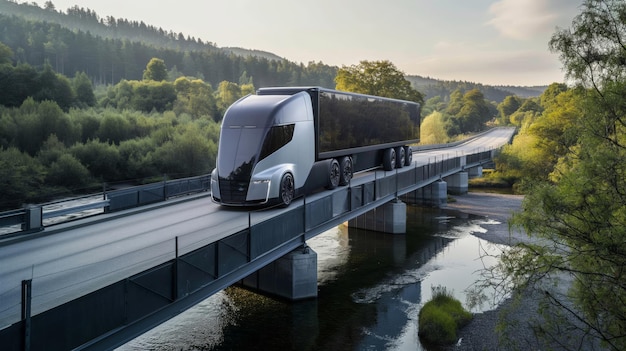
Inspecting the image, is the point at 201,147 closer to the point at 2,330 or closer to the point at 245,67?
the point at 2,330

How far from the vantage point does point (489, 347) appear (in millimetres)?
14055

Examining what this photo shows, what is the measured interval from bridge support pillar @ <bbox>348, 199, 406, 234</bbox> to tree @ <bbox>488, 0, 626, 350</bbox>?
1649 centimetres

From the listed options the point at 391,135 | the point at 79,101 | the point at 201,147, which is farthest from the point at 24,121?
the point at 391,135

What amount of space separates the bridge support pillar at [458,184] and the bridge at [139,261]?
23.4 m

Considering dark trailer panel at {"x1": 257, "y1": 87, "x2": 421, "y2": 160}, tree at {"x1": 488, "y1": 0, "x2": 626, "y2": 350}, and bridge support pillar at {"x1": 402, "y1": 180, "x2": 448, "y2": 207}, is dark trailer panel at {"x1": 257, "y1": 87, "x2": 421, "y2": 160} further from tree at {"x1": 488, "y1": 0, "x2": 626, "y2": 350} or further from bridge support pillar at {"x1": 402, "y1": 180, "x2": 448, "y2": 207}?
tree at {"x1": 488, "y1": 0, "x2": 626, "y2": 350}

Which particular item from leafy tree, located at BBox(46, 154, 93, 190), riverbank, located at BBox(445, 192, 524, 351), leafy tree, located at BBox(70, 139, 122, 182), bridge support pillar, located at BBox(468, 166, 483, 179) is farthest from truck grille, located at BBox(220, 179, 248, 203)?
bridge support pillar, located at BBox(468, 166, 483, 179)

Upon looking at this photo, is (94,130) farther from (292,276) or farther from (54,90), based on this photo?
(292,276)

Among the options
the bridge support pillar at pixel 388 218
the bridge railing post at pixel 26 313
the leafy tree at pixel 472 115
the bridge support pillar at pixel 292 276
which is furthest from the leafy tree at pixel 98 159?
the leafy tree at pixel 472 115

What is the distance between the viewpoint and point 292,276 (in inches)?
665

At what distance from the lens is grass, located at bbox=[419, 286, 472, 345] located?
14.7 m

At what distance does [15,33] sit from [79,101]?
230 feet

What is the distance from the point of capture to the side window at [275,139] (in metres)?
16.5

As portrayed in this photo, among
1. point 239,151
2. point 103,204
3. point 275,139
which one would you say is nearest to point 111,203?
point 103,204

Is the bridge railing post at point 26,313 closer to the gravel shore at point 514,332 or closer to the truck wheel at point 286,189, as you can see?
the gravel shore at point 514,332
